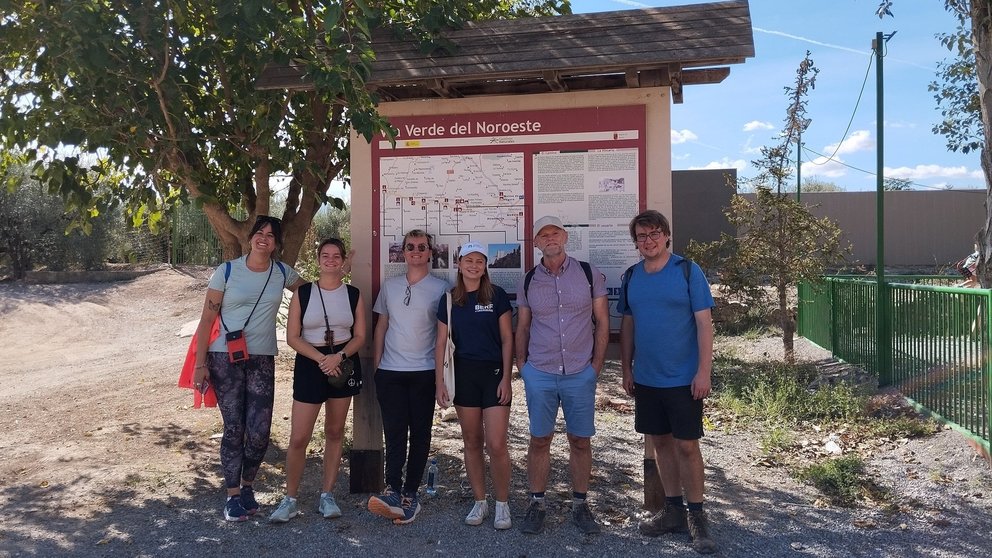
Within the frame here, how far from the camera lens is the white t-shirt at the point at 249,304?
4844mm

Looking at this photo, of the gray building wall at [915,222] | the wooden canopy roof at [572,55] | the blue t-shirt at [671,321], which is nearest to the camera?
the blue t-shirt at [671,321]

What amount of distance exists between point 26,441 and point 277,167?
3.65 m

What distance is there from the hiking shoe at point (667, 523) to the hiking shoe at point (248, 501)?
252 centimetres

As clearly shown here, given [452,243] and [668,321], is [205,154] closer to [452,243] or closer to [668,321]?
[452,243]

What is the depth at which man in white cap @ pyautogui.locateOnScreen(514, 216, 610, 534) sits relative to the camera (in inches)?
178

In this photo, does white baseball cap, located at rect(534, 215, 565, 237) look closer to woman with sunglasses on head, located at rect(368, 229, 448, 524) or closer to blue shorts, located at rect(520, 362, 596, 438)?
woman with sunglasses on head, located at rect(368, 229, 448, 524)

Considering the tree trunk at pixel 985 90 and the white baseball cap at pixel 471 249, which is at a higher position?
the tree trunk at pixel 985 90

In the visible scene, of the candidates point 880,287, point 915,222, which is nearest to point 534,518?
point 880,287

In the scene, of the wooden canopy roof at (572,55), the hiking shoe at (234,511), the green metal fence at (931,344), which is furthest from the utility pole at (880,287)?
the hiking shoe at (234,511)

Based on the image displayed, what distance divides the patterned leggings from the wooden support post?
2.24ft

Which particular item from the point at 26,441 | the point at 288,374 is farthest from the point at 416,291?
the point at 288,374

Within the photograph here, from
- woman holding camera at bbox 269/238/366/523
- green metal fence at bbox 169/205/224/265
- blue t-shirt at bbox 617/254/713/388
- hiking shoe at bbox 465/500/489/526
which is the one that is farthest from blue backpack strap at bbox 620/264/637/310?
green metal fence at bbox 169/205/224/265

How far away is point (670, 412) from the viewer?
439cm

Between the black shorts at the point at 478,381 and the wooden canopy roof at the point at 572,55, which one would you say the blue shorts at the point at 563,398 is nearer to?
the black shorts at the point at 478,381
